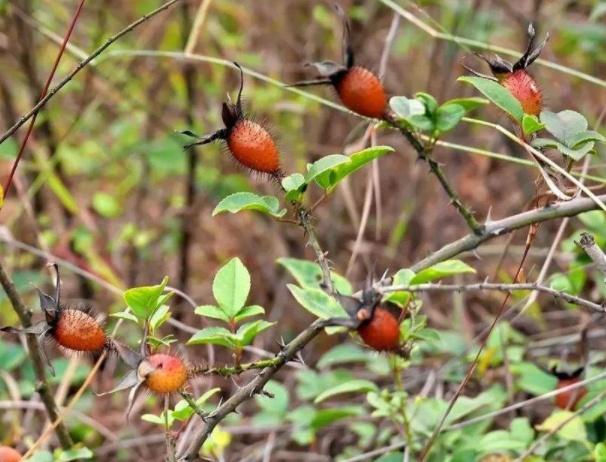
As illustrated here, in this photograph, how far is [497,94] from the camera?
3.40ft

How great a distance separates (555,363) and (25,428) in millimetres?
985

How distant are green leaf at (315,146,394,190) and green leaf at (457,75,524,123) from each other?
4.6 inches

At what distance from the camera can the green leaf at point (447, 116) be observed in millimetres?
1009

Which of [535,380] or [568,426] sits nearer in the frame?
[568,426]

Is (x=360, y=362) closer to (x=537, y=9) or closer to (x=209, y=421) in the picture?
(x=537, y=9)

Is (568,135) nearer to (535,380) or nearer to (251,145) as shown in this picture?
(251,145)

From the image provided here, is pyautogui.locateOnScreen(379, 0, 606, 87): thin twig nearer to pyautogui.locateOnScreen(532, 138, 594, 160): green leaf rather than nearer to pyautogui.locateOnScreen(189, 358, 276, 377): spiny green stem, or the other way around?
pyautogui.locateOnScreen(532, 138, 594, 160): green leaf

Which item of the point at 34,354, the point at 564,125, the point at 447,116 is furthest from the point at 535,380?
the point at 34,354

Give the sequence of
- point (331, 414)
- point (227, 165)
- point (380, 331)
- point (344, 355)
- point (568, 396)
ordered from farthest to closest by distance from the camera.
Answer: point (227, 165)
point (344, 355)
point (331, 414)
point (568, 396)
point (380, 331)

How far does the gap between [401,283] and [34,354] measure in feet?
1.85

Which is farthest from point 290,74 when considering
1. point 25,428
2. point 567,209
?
point 567,209

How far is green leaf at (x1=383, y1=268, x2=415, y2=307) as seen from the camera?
109 centimetres

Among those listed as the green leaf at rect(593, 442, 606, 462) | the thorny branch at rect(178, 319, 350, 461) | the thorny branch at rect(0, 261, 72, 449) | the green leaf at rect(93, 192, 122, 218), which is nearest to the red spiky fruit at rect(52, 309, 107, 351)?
the thorny branch at rect(178, 319, 350, 461)

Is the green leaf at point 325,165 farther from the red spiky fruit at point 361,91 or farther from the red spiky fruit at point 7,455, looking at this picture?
the red spiky fruit at point 7,455
